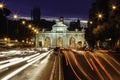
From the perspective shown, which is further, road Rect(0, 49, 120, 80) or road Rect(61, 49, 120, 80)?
road Rect(61, 49, 120, 80)

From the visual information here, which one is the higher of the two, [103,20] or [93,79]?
[103,20]

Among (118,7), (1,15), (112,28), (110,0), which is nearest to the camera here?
(118,7)

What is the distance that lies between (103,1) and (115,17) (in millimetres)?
26959

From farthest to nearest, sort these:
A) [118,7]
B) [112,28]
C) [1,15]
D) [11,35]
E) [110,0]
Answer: [11,35] < [110,0] < [112,28] < [1,15] < [118,7]

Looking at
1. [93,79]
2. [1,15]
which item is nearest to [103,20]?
[1,15]

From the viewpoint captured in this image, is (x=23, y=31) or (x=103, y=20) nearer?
(x=103, y=20)

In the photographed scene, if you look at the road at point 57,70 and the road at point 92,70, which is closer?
the road at point 57,70

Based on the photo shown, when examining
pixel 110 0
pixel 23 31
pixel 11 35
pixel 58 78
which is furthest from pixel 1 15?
pixel 58 78

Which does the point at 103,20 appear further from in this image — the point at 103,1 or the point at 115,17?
the point at 115,17

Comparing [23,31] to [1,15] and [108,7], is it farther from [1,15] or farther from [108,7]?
[1,15]

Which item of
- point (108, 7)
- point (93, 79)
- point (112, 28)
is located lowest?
point (93, 79)

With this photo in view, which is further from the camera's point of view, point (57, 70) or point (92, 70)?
point (92, 70)

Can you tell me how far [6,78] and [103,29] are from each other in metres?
83.3

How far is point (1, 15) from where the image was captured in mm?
93875
